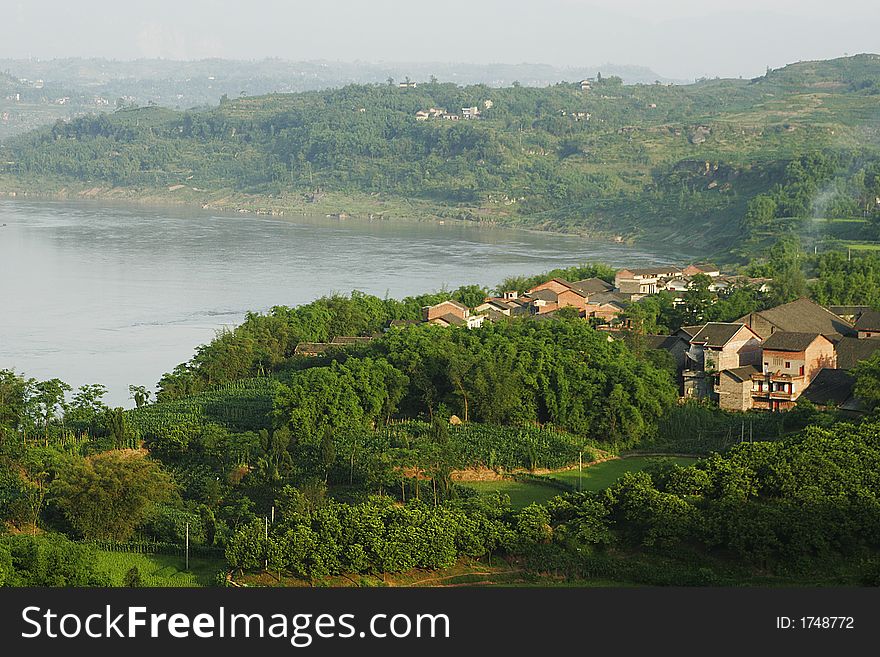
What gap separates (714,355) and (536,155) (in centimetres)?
4251

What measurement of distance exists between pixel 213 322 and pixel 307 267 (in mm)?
7909

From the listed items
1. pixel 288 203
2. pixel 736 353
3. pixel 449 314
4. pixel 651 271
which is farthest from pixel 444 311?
pixel 288 203

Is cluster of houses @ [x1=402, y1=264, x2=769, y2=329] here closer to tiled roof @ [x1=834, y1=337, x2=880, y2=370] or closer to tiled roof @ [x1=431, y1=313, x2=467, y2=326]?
tiled roof @ [x1=431, y1=313, x2=467, y2=326]

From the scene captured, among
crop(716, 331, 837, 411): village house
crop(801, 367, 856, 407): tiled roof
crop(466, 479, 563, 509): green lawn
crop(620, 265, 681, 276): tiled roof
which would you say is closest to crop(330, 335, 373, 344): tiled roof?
crop(716, 331, 837, 411): village house

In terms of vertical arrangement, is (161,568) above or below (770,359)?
below

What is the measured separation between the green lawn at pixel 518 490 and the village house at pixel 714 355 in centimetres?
376

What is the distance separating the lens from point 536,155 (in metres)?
56.2

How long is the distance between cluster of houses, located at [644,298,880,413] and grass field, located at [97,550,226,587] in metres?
6.83

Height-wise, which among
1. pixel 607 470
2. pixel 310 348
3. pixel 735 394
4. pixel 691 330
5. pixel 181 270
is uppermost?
pixel 691 330

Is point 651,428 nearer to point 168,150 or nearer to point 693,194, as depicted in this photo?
point 693,194

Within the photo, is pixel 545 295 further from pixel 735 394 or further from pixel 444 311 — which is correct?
pixel 735 394

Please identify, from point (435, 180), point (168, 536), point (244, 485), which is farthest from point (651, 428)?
point (435, 180)

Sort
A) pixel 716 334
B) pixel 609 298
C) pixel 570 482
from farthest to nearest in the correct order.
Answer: pixel 609 298, pixel 716 334, pixel 570 482

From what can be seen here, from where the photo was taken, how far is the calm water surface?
19.4 meters
